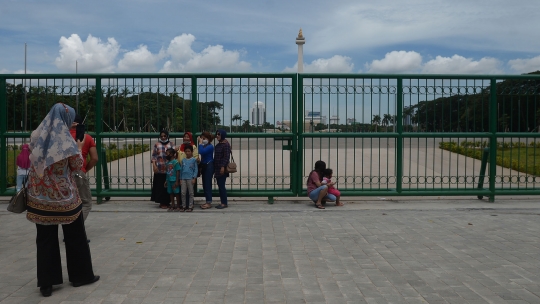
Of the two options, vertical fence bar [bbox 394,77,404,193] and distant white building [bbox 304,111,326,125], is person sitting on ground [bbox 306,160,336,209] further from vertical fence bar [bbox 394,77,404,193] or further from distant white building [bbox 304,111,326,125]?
vertical fence bar [bbox 394,77,404,193]

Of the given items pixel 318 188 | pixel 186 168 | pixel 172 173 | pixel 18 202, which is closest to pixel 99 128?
pixel 172 173

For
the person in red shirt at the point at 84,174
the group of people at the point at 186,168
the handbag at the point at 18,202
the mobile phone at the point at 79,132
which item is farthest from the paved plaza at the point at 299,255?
the mobile phone at the point at 79,132

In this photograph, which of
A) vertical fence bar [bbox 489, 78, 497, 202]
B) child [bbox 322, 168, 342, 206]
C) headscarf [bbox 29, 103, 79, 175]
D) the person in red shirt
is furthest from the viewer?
vertical fence bar [bbox 489, 78, 497, 202]

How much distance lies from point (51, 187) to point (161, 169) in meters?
4.59

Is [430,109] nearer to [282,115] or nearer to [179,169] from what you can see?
[282,115]

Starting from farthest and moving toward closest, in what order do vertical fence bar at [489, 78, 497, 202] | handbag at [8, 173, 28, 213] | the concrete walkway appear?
1. vertical fence bar at [489, 78, 497, 202]
2. the concrete walkway
3. handbag at [8, 173, 28, 213]

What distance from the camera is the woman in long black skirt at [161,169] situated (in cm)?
962

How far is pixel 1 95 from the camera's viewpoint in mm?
10336

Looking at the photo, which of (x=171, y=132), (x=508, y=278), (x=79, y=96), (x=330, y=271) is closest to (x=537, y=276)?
(x=508, y=278)

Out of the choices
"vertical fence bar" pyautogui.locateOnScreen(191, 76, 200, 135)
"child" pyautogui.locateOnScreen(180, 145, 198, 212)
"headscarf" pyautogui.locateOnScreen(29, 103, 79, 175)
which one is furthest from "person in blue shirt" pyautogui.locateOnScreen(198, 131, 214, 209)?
"headscarf" pyautogui.locateOnScreen(29, 103, 79, 175)

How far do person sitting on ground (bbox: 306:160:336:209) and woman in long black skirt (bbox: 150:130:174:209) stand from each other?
8.24ft

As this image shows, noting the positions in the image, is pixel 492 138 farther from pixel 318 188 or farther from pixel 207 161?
pixel 207 161

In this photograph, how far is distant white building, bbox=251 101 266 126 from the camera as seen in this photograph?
10109 millimetres

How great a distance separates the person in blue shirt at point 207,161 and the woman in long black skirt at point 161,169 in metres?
0.54
